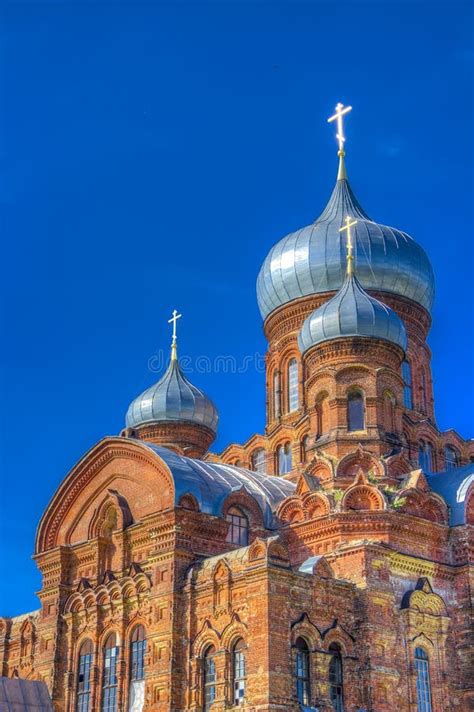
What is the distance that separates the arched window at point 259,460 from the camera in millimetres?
27938

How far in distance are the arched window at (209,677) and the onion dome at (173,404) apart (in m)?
10.5

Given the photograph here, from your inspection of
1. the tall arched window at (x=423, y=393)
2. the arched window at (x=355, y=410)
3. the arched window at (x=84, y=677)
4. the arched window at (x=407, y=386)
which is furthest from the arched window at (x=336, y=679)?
the tall arched window at (x=423, y=393)

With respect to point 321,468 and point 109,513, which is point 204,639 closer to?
point 109,513

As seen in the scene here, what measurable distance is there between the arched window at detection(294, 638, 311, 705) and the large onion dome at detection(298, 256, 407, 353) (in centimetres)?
728

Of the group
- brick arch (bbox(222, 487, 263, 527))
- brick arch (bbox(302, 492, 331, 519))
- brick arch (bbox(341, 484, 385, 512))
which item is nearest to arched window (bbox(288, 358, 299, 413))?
brick arch (bbox(222, 487, 263, 527))

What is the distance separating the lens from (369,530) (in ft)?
70.2

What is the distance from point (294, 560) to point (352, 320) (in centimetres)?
522

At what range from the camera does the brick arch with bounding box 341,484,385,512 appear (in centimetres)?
2169

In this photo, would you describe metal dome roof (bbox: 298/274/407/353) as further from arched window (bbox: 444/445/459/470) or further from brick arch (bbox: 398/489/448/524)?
arched window (bbox: 444/445/459/470)

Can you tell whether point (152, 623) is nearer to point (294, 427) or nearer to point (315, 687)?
point (315, 687)

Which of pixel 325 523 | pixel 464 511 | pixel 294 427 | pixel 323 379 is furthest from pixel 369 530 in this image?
pixel 294 427

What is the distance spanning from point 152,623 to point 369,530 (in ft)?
14.3

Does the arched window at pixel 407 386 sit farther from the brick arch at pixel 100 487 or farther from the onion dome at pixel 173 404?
the brick arch at pixel 100 487

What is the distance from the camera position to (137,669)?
2111cm
